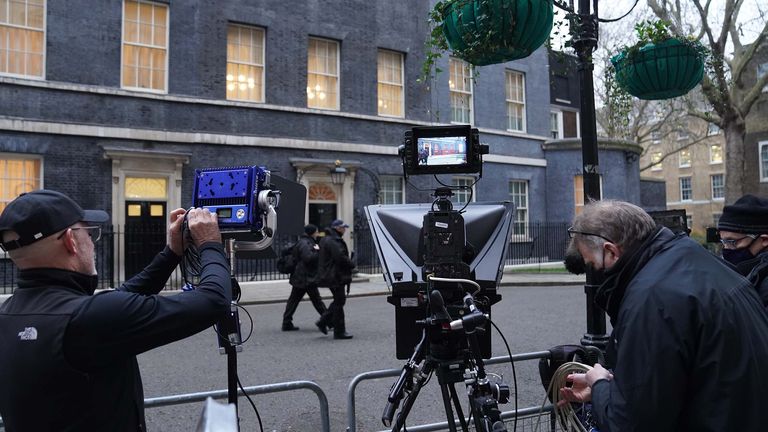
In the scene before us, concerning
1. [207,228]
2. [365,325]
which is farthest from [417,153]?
[365,325]

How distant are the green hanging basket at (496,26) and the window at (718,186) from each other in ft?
158

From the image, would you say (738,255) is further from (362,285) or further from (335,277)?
(362,285)

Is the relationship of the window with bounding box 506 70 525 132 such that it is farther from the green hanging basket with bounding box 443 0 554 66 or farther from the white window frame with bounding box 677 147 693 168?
the white window frame with bounding box 677 147 693 168

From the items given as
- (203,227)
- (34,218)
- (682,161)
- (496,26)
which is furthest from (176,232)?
(682,161)

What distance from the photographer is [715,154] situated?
45.7 m

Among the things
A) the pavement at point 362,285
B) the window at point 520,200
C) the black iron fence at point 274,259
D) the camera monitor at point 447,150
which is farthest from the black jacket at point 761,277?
the window at point 520,200

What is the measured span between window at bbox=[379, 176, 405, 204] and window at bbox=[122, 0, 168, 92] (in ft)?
24.7

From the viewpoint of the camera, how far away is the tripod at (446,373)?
2990 millimetres

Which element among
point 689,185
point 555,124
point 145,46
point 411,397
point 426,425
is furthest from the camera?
point 689,185

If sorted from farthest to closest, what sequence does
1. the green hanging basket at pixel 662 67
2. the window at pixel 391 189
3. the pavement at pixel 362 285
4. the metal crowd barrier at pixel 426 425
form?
1. the window at pixel 391 189
2. the pavement at pixel 362 285
3. the green hanging basket at pixel 662 67
4. the metal crowd barrier at pixel 426 425

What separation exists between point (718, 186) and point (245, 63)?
42.4 metres

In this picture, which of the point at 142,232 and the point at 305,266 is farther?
the point at 142,232

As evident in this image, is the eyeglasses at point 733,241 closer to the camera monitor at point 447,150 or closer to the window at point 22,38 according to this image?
the camera monitor at point 447,150

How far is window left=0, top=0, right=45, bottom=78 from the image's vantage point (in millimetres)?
13852
